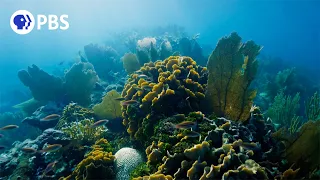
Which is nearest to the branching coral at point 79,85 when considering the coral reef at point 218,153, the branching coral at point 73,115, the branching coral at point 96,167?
the branching coral at point 73,115

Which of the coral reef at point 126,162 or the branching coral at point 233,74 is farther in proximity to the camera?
the coral reef at point 126,162

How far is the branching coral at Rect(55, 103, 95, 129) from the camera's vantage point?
26.7 feet

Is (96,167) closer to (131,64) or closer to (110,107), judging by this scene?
(110,107)

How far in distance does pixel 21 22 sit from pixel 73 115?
7097mm

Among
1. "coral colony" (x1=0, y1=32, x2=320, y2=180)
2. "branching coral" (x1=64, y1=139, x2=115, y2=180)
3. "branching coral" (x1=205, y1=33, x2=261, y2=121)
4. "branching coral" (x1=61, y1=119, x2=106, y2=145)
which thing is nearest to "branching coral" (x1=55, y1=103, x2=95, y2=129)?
"coral colony" (x1=0, y1=32, x2=320, y2=180)

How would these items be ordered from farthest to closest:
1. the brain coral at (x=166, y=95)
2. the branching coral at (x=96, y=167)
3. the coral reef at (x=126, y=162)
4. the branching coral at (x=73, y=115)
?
the branching coral at (x=73, y=115) < the brain coral at (x=166, y=95) < the coral reef at (x=126, y=162) < the branching coral at (x=96, y=167)

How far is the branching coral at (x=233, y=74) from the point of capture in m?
4.63

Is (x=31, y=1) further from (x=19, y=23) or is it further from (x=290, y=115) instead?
(x=290, y=115)

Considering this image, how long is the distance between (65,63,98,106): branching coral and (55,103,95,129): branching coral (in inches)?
66.4

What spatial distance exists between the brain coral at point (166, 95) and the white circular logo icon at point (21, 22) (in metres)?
8.11

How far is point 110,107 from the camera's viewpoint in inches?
310

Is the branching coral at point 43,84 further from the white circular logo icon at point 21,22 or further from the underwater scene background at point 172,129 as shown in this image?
the white circular logo icon at point 21,22

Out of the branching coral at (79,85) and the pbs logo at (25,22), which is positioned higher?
the pbs logo at (25,22)

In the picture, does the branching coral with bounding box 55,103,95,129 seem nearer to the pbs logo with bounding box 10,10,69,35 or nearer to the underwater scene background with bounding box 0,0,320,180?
the underwater scene background with bounding box 0,0,320,180
